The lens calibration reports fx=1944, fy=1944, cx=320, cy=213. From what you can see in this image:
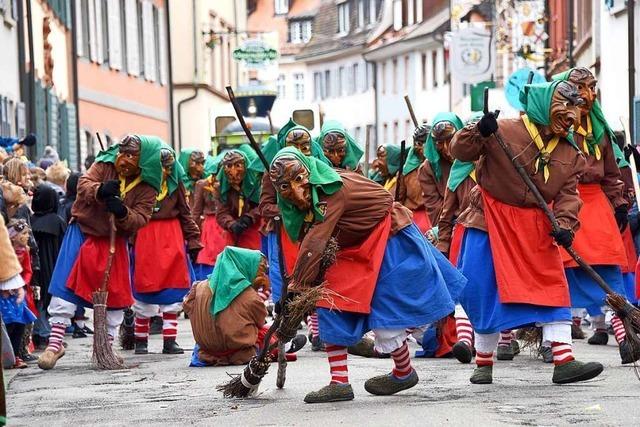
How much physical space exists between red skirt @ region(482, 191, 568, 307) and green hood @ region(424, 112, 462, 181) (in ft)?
10.7

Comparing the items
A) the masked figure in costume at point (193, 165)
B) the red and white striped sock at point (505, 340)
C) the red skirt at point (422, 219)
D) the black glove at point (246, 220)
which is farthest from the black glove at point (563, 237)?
the masked figure in costume at point (193, 165)

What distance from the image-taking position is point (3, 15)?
26.7 meters

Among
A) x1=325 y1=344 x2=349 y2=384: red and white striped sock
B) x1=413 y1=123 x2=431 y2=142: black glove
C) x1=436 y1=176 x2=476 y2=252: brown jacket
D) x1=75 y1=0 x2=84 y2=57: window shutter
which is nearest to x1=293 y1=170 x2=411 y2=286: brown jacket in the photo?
x1=325 y1=344 x2=349 y2=384: red and white striped sock

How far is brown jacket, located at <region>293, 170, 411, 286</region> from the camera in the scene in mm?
10273

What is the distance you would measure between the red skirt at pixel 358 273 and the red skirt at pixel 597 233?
9.66 ft

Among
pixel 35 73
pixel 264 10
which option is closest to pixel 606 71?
pixel 35 73

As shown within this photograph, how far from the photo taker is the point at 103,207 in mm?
14336

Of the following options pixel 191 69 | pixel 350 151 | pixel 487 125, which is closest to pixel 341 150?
pixel 350 151

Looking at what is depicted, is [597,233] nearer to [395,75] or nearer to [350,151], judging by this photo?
[350,151]

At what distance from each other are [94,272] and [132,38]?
104 feet

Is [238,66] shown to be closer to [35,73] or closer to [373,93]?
[373,93]

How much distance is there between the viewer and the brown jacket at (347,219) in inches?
404

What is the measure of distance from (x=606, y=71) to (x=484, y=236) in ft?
68.9

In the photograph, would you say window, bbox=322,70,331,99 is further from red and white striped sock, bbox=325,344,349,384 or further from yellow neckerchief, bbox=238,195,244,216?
red and white striped sock, bbox=325,344,349,384
